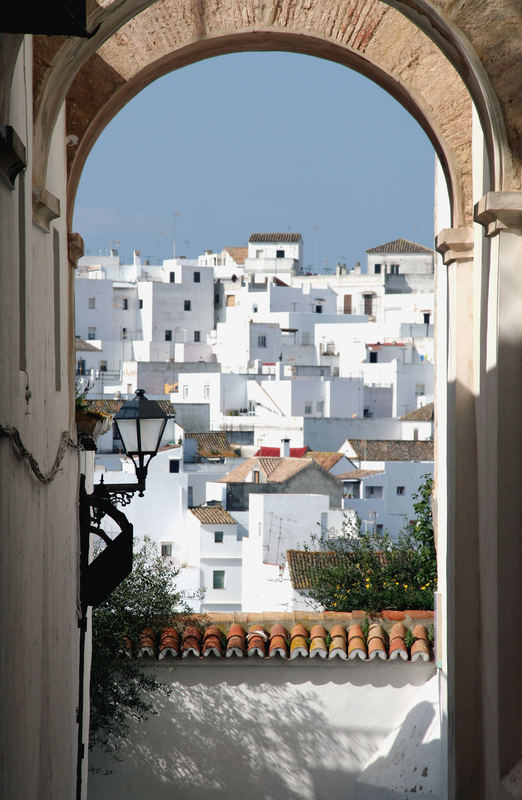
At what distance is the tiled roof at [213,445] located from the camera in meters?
40.5

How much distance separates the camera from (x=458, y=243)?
4.51 meters

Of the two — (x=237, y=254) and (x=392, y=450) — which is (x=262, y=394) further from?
(x=237, y=254)

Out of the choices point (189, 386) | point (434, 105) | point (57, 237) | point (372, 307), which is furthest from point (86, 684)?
point (372, 307)

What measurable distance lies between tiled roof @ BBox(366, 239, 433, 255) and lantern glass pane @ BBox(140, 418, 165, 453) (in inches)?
2765

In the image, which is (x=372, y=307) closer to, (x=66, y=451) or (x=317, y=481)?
(x=317, y=481)

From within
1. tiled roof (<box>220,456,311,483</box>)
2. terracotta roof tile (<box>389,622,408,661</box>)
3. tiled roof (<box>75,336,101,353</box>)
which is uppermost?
tiled roof (<box>75,336,101,353</box>)

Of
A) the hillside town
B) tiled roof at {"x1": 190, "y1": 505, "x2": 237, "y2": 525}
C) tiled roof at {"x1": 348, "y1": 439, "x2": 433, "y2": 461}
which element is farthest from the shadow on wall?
tiled roof at {"x1": 348, "y1": 439, "x2": 433, "y2": 461}

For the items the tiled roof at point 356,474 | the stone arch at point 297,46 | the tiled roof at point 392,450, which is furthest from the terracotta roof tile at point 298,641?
the tiled roof at point 392,450

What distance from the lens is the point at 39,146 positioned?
12.0ft

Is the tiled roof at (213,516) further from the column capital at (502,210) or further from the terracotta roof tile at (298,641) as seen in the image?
the column capital at (502,210)

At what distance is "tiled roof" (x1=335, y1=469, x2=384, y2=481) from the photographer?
32463 mm

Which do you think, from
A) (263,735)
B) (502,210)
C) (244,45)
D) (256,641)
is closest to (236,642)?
(256,641)

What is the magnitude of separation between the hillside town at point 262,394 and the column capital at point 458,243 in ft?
18.2

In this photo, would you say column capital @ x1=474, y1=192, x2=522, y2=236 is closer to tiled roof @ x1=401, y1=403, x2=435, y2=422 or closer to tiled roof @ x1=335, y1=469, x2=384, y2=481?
tiled roof @ x1=335, y1=469, x2=384, y2=481
